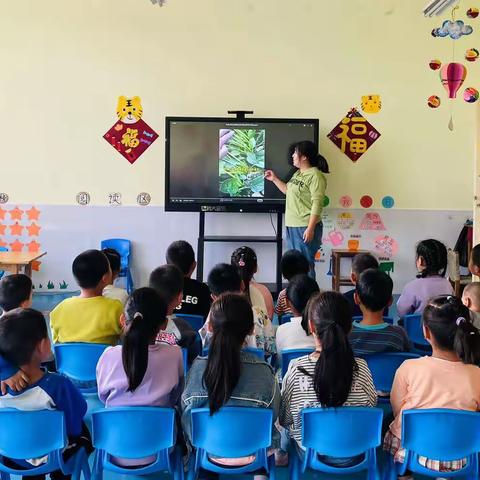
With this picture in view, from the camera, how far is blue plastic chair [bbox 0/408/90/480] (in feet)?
5.87

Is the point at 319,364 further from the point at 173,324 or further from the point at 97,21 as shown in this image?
the point at 97,21

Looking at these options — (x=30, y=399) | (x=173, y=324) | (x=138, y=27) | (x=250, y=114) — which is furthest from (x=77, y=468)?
(x=138, y=27)

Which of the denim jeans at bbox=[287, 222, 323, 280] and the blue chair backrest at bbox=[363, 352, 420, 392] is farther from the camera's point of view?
the denim jeans at bbox=[287, 222, 323, 280]

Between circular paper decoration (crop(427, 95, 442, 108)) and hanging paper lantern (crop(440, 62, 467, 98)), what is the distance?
5.3 inches

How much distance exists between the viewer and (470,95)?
571 cm

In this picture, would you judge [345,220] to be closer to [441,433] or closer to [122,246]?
[122,246]

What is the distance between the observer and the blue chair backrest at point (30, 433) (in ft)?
5.87

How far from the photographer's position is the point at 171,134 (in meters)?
5.38

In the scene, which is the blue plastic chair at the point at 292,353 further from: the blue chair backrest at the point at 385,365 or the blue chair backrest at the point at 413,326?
the blue chair backrest at the point at 413,326

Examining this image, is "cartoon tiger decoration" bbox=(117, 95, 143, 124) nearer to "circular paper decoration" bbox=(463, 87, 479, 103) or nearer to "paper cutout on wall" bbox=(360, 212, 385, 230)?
"paper cutout on wall" bbox=(360, 212, 385, 230)

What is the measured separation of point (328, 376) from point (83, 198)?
167 inches

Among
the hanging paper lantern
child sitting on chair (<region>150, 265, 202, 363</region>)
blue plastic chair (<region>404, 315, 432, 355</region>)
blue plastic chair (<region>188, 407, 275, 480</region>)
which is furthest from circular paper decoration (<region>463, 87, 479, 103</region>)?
blue plastic chair (<region>188, 407, 275, 480</region>)

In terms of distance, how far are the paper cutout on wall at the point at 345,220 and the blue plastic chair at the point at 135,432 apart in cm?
409

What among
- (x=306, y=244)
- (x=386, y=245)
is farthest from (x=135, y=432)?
(x=386, y=245)
